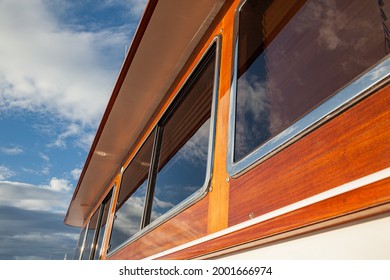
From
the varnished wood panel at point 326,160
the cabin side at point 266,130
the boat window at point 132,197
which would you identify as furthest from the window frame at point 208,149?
the varnished wood panel at point 326,160

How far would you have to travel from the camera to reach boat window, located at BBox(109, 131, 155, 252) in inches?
125

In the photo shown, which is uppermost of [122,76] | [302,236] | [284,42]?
→ [122,76]

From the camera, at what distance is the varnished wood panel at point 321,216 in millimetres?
726

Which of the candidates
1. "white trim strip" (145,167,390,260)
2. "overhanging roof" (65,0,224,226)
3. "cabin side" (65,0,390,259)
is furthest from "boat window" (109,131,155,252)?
"white trim strip" (145,167,390,260)

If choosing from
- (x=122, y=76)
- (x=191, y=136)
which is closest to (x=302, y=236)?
(x=191, y=136)

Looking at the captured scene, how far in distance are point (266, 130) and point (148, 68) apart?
1715 mm

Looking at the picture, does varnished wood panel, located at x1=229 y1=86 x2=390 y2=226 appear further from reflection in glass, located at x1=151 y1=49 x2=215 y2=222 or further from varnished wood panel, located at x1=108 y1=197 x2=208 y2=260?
reflection in glass, located at x1=151 y1=49 x2=215 y2=222

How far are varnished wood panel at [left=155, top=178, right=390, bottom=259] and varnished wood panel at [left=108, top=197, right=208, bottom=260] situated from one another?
0.44 meters

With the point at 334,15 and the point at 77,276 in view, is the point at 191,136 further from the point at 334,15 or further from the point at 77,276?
the point at 77,276

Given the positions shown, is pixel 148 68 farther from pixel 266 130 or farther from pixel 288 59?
pixel 266 130

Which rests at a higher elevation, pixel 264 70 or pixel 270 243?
pixel 264 70

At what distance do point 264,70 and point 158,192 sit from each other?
1.49 metres

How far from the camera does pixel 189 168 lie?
2.26m

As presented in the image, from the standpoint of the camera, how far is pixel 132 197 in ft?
11.9
